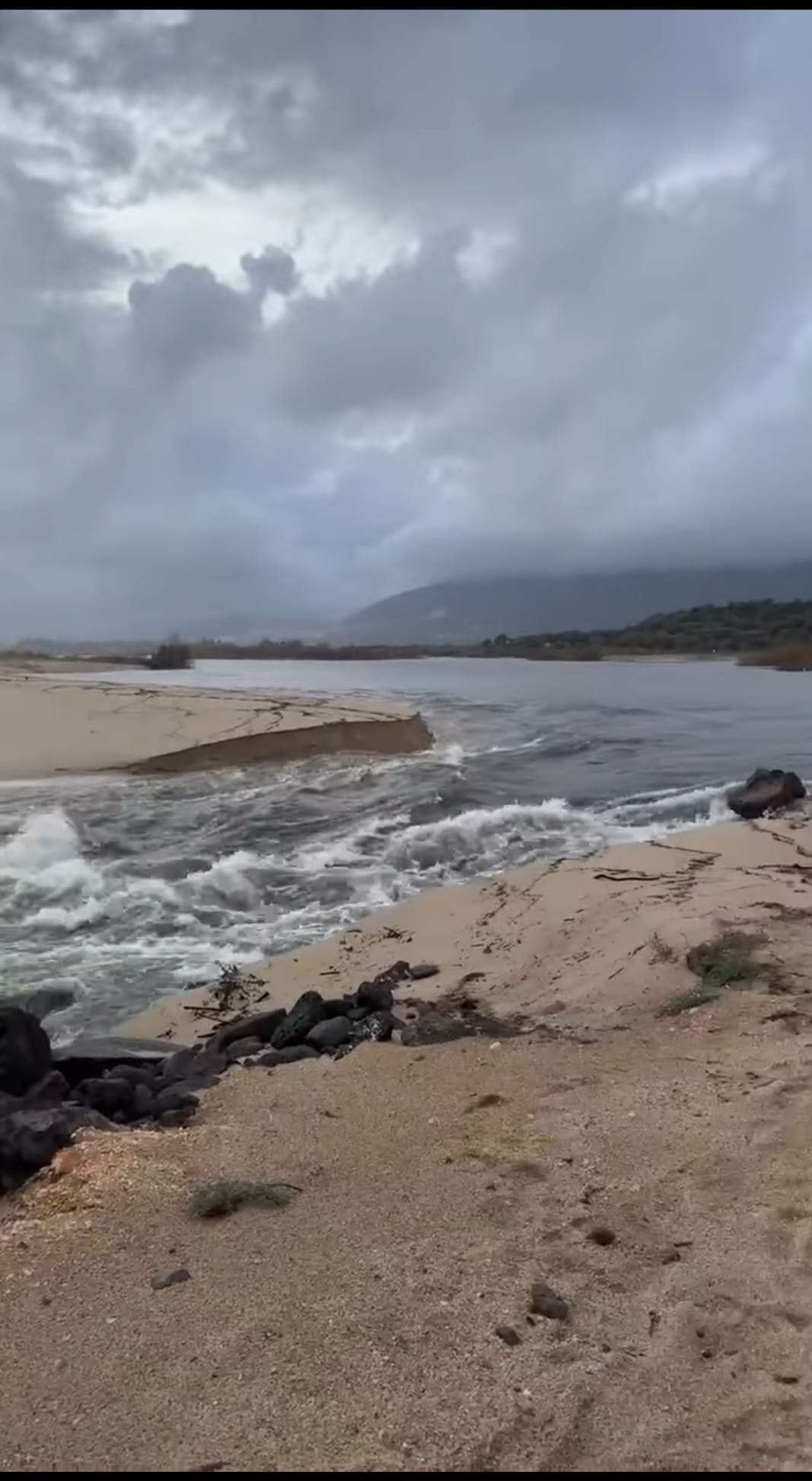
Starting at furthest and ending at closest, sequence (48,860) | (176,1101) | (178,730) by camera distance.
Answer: (178,730), (48,860), (176,1101)

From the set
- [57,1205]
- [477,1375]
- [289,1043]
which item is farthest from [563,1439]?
[289,1043]

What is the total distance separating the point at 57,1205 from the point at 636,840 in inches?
337

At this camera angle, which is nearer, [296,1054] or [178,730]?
[296,1054]

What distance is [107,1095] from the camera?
15.4ft

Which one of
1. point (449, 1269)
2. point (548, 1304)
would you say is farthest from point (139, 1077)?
point (548, 1304)

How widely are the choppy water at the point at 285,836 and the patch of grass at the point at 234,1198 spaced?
335 centimetres

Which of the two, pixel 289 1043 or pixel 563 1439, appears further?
pixel 289 1043

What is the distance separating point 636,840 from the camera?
1098cm

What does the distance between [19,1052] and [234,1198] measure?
186 centimetres

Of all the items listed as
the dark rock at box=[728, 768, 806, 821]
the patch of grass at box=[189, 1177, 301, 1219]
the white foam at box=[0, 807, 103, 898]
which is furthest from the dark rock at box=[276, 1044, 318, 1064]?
the dark rock at box=[728, 768, 806, 821]

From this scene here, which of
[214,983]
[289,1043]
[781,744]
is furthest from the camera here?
[781,744]

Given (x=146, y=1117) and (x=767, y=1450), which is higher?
(x=767, y=1450)

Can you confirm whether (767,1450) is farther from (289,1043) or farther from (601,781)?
(601,781)

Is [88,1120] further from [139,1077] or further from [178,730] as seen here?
[178,730]
